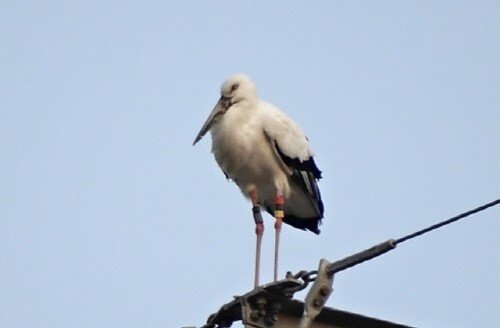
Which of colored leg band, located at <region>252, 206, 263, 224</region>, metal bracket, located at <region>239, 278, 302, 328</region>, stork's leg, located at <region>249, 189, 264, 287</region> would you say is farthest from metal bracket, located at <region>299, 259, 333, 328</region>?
colored leg band, located at <region>252, 206, 263, 224</region>

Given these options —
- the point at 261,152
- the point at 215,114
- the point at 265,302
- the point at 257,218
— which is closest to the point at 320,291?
the point at 265,302

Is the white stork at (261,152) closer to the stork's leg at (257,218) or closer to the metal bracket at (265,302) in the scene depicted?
the stork's leg at (257,218)

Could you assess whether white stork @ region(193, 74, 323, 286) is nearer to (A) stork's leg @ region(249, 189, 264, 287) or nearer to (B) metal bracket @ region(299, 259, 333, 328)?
(A) stork's leg @ region(249, 189, 264, 287)

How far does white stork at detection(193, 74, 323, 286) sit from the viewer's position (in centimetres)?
1167

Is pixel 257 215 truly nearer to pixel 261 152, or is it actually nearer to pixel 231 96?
pixel 261 152

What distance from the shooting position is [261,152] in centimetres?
1173

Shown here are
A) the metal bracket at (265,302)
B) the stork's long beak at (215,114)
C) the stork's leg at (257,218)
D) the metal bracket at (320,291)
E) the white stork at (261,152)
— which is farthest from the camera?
the stork's long beak at (215,114)

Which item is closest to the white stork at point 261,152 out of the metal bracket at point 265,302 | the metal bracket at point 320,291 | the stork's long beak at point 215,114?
the stork's long beak at point 215,114

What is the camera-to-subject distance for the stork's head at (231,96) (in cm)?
1193

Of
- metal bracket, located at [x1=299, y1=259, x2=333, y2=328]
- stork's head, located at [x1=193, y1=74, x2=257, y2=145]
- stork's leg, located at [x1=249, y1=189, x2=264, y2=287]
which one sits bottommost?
metal bracket, located at [x1=299, y1=259, x2=333, y2=328]

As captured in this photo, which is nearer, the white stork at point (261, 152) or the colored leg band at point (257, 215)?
the white stork at point (261, 152)

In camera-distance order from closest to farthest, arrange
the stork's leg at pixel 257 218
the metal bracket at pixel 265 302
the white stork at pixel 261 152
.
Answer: the metal bracket at pixel 265 302 < the stork's leg at pixel 257 218 < the white stork at pixel 261 152

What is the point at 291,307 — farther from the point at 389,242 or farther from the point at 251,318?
the point at 389,242

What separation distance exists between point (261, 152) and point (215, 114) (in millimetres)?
605
